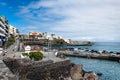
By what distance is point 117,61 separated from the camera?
74188mm

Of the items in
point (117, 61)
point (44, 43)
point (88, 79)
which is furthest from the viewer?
point (44, 43)

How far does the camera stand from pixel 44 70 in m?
29.1

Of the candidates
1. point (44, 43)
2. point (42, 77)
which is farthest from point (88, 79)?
point (44, 43)

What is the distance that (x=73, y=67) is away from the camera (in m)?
36.8

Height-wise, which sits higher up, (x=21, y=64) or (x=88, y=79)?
(x=21, y=64)

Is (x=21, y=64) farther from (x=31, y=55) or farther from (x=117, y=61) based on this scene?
(x=117, y=61)

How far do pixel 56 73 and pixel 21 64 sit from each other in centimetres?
684

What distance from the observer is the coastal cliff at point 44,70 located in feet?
85.5

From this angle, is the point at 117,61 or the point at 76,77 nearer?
the point at 76,77

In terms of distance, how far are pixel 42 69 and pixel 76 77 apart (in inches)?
304

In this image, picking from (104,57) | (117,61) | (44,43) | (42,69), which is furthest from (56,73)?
(44,43)

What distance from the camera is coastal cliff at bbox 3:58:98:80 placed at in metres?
26.0

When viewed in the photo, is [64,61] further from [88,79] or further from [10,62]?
[10,62]

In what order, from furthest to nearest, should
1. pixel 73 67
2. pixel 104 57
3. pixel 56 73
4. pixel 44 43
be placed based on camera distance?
pixel 44 43, pixel 104 57, pixel 73 67, pixel 56 73
